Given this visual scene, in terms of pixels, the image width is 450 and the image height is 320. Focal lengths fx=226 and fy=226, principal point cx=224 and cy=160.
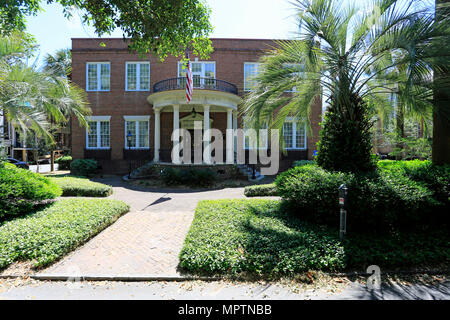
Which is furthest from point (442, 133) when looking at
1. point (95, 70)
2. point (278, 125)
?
point (95, 70)

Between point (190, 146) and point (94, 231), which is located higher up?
point (190, 146)

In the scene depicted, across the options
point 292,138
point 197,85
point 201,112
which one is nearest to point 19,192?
point 197,85

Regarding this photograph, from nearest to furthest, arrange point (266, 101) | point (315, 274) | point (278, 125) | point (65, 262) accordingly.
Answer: point (315, 274)
point (65, 262)
point (266, 101)
point (278, 125)

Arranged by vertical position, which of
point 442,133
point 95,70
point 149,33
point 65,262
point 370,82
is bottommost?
point 65,262

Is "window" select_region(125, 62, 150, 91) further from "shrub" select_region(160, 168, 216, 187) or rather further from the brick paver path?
the brick paver path

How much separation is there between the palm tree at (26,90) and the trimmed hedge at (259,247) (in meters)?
7.40

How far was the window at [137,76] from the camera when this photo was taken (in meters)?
17.3

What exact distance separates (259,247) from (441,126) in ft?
18.0

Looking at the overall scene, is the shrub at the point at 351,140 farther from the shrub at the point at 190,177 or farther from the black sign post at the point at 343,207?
the shrub at the point at 190,177

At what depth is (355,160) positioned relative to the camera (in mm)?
5766

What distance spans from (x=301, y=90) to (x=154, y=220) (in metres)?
5.47

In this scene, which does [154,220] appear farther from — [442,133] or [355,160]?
[442,133]

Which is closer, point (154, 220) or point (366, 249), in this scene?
point (366, 249)

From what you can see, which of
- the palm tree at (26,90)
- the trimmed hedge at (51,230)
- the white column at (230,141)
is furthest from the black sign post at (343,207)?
the white column at (230,141)
